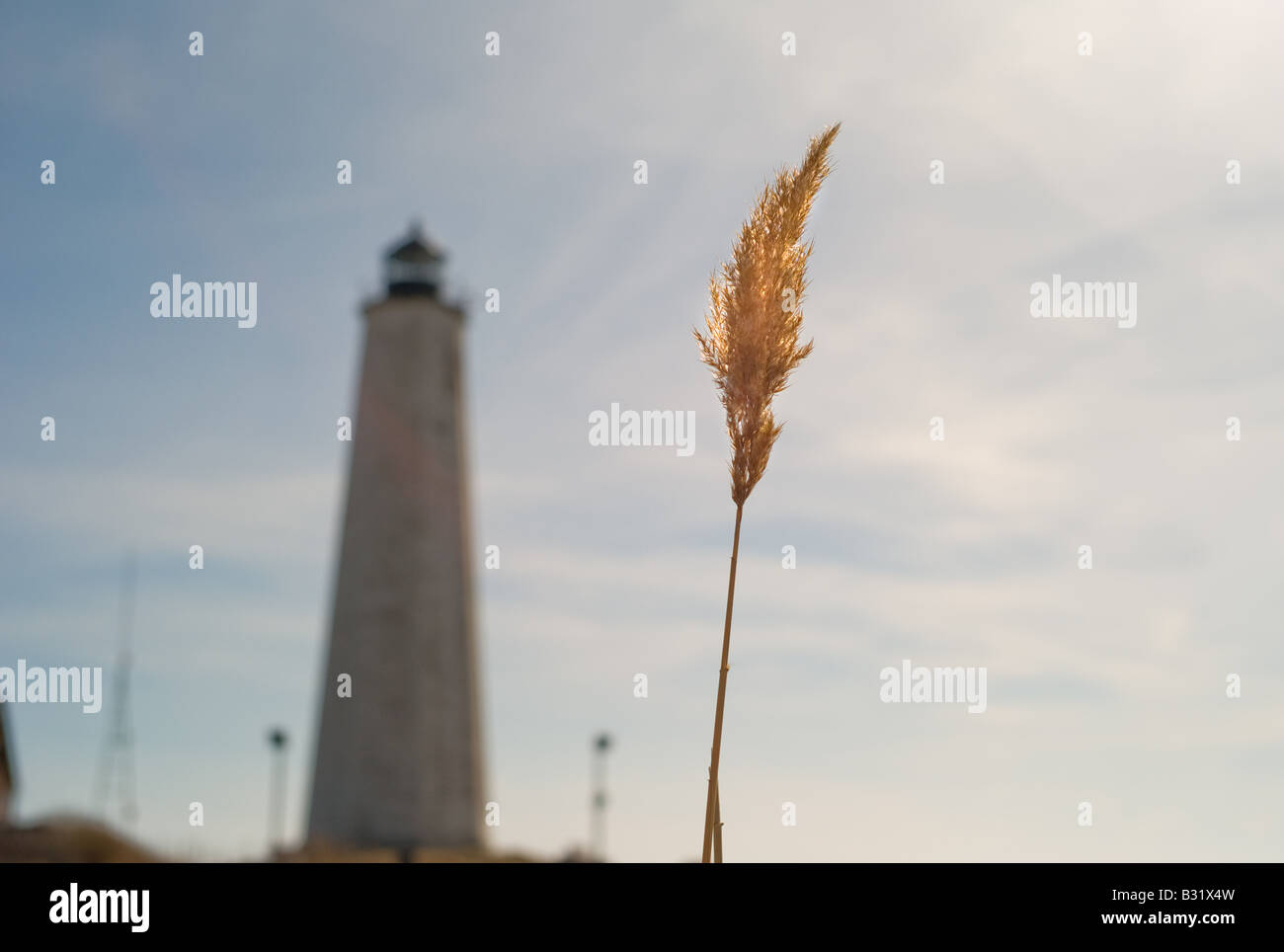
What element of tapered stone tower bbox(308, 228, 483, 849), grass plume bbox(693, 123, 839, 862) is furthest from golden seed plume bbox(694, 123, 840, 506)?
tapered stone tower bbox(308, 228, 483, 849)

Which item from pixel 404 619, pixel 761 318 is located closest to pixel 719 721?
pixel 761 318

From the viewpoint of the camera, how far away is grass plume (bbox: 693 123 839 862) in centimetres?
480

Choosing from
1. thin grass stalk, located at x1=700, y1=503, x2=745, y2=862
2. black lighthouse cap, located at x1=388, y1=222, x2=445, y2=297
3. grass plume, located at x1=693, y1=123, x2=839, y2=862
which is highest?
black lighthouse cap, located at x1=388, y1=222, x2=445, y2=297

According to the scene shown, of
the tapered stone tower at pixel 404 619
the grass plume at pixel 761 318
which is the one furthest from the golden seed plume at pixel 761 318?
the tapered stone tower at pixel 404 619

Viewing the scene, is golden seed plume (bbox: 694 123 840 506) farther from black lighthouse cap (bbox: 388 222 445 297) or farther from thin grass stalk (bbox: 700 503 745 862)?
black lighthouse cap (bbox: 388 222 445 297)

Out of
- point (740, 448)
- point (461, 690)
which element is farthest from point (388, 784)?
point (740, 448)

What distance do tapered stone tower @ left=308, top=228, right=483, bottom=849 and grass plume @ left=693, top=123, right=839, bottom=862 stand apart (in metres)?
29.6

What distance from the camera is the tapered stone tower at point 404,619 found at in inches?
1281

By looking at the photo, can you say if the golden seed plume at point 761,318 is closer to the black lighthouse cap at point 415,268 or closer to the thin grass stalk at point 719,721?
the thin grass stalk at point 719,721
